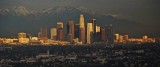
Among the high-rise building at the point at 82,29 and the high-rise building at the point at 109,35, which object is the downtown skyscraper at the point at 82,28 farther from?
the high-rise building at the point at 109,35

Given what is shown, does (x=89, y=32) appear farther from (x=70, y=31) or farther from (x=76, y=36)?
(x=70, y=31)

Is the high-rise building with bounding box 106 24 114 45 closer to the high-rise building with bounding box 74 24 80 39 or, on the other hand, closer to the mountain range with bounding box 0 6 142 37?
the mountain range with bounding box 0 6 142 37

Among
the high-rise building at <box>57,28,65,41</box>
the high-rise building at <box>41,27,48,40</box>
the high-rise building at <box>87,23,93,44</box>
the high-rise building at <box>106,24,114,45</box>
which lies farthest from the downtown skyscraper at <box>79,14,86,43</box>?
the high-rise building at <box>41,27,48,40</box>

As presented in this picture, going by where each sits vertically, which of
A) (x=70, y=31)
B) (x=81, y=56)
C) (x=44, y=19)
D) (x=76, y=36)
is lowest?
(x=81, y=56)

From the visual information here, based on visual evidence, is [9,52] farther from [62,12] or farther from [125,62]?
[125,62]

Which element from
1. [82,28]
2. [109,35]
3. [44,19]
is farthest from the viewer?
[44,19]

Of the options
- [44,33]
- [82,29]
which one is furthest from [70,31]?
[44,33]

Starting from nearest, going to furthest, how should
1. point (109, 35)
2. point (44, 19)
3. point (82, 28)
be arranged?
1. point (109, 35)
2. point (82, 28)
3. point (44, 19)
